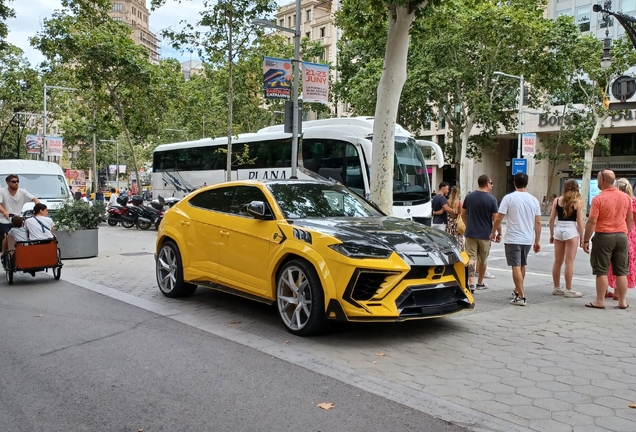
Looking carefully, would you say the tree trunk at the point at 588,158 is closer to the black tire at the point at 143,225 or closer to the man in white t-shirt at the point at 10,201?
the black tire at the point at 143,225

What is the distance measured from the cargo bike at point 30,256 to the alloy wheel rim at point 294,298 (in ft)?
16.8

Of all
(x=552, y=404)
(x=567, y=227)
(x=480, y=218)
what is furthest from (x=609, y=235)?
(x=552, y=404)

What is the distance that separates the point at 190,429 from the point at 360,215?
12.5 ft

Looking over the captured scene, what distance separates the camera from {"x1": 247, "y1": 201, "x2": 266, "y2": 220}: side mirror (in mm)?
6527

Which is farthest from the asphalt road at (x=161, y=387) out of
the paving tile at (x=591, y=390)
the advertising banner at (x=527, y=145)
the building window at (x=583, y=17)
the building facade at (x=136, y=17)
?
the building facade at (x=136, y=17)

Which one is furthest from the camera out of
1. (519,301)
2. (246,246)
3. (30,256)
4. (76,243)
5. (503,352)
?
(76,243)

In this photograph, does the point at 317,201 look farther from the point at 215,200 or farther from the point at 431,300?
the point at 431,300

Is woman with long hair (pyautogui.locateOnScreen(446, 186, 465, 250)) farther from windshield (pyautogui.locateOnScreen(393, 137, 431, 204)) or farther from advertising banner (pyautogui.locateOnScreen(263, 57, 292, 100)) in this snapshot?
windshield (pyautogui.locateOnScreen(393, 137, 431, 204))

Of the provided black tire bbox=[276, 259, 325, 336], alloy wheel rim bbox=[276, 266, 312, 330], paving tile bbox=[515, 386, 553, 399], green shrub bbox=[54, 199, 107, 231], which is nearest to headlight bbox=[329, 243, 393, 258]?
black tire bbox=[276, 259, 325, 336]

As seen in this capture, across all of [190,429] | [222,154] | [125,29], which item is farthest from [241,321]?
[125,29]

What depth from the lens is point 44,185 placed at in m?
15.7

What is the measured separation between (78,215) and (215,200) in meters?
6.57

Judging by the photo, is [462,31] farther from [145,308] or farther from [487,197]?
[145,308]

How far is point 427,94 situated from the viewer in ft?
106
